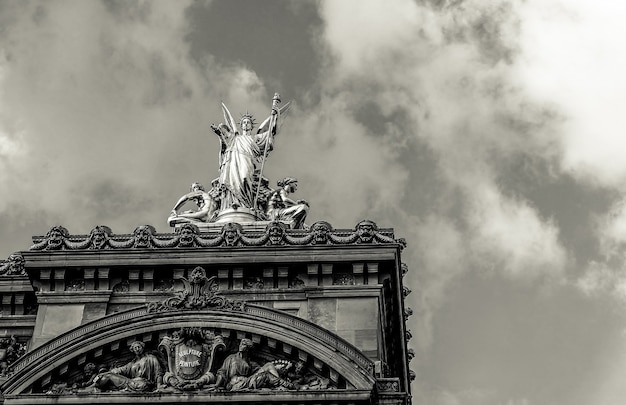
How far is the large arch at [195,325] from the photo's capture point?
1391 inches

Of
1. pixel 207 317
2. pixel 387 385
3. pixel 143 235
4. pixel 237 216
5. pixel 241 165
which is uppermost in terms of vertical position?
pixel 241 165

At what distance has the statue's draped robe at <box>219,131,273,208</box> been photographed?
148 feet

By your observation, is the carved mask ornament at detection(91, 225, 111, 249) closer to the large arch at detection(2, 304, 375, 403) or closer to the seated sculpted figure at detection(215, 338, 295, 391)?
the large arch at detection(2, 304, 375, 403)

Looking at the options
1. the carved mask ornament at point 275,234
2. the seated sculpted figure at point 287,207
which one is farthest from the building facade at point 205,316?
the seated sculpted figure at point 287,207

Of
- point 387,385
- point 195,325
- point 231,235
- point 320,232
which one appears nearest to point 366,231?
point 320,232

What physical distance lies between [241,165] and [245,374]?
12.2m

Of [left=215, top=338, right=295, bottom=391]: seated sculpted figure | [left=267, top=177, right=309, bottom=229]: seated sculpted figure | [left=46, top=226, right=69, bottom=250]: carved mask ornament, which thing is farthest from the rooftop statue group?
[left=215, top=338, right=295, bottom=391]: seated sculpted figure

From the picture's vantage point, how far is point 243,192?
4534 centimetres

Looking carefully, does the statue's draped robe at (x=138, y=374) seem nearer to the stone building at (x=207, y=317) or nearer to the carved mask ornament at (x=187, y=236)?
the stone building at (x=207, y=317)

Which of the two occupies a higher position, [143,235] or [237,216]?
[237,216]

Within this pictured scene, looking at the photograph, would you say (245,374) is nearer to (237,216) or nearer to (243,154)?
(237,216)

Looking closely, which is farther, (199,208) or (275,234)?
(199,208)

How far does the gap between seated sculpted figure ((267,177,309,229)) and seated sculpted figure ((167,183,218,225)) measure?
1.89m

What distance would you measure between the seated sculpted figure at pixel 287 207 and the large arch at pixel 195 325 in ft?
23.8
